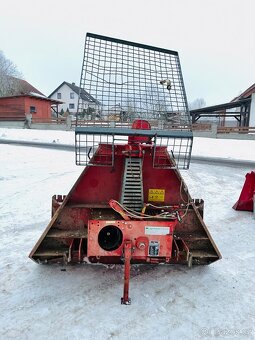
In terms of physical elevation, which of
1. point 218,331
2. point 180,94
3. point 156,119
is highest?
point 180,94

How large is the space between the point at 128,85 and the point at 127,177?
1.15 m

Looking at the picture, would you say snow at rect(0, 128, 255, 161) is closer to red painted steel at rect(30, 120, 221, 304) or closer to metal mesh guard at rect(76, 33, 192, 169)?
metal mesh guard at rect(76, 33, 192, 169)

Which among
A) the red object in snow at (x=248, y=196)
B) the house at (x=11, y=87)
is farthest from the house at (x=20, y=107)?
the red object in snow at (x=248, y=196)

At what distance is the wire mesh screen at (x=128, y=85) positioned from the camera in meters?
2.93

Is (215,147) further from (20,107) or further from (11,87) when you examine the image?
(11,87)

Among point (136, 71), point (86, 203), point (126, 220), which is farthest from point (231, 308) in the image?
point (136, 71)

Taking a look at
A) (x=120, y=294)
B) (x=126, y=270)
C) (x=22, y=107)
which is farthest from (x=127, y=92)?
(x=22, y=107)

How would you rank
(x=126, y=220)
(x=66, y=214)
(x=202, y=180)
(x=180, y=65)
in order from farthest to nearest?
(x=202, y=180), (x=180, y=65), (x=66, y=214), (x=126, y=220)

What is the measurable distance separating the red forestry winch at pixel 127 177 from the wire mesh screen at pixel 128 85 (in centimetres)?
1

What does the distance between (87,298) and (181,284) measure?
0.93 metres

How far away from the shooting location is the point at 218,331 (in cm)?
210

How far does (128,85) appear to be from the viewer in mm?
3203

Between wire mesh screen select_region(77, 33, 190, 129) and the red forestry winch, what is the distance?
1cm

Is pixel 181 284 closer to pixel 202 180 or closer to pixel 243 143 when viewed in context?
pixel 202 180
